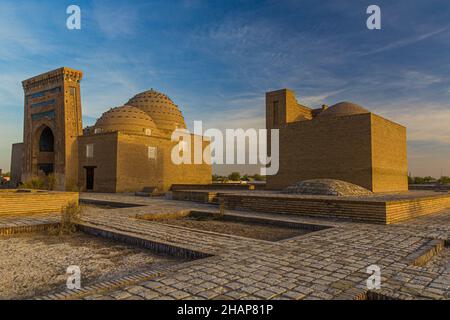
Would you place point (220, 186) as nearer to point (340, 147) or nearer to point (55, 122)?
point (340, 147)

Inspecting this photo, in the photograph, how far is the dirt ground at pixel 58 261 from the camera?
383 cm

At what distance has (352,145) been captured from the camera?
17531 mm

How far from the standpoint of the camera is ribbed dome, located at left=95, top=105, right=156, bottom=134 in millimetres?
28719

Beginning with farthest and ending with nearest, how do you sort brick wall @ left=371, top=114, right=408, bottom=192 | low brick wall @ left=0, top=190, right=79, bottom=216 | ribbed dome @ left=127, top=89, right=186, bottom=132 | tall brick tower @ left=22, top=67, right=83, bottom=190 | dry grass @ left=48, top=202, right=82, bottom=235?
ribbed dome @ left=127, top=89, right=186, bottom=132 → tall brick tower @ left=22, top=67, right=83, bottom=190 → brick wall @ left=371, top=114, right=408, bottom=192 → low brick wall @ left=0, top=190, right=79, bottom=216 → dry grass @ left=48, top=202, right=82, bottom=235

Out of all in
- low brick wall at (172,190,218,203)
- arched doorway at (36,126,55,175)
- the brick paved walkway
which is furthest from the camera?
arched doorway at (36,126,55,175)

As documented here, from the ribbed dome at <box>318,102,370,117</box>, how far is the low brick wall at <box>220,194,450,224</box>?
10530mm

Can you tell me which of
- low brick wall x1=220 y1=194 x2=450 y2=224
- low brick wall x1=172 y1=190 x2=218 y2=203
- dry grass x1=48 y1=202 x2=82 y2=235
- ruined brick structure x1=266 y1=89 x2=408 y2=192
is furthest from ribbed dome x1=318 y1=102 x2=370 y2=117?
dry grass x1=48 y1=202 x2=82 y2=235

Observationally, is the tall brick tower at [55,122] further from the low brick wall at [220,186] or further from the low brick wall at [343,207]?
the low brick wall at [343,207]

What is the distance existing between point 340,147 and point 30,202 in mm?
14935

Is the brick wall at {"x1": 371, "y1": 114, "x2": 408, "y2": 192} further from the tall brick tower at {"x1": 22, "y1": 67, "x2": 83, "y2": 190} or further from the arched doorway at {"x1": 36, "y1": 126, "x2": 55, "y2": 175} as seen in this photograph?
the arched doorway at {"x1": 36, "y1": 126, "x2": 55, "y2": 175}

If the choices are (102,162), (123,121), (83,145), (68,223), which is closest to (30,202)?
(68,223)

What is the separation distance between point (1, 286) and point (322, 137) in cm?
1720
